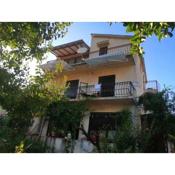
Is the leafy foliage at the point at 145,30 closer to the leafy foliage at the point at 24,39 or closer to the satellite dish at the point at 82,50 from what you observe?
the leafy foliage at the point at 24,39

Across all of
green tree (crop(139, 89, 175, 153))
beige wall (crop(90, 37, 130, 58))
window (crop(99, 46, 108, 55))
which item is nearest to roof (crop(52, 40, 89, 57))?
beige wall (crop(90, 37, 130, 58))

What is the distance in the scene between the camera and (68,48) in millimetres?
11859

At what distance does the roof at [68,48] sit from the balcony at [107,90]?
2.40m

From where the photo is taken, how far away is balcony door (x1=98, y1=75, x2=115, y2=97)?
9.20 metres

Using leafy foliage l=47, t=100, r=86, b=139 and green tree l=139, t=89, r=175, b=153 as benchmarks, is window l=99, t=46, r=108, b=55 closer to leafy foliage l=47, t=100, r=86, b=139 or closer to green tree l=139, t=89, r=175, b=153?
leafy foliage l=47, t=100, r=86, b=139

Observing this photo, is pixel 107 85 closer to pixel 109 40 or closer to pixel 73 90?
pixel 73 90

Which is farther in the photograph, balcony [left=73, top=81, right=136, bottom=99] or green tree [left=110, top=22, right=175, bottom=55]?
balcony [left=73, top=81, right=136, bottom=99]

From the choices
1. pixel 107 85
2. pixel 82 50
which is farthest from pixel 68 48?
pixel 107 85

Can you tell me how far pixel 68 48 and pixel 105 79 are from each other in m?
3.03

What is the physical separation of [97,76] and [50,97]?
3329mm
